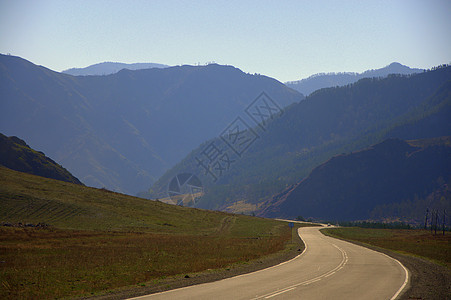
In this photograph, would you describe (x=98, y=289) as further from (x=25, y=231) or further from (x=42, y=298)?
(x=25, y=231)

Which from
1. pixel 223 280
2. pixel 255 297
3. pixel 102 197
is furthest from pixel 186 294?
pixel 102 197

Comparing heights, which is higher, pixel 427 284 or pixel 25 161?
pixel 25 161

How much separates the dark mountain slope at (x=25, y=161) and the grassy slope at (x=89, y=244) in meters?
24.9

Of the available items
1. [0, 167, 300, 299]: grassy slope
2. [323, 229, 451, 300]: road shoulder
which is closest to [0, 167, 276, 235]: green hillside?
[0, 167, 300, 299]: grassy slope

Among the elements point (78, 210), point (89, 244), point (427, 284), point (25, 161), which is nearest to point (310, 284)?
point (427, 284)

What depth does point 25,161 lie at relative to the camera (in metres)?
120

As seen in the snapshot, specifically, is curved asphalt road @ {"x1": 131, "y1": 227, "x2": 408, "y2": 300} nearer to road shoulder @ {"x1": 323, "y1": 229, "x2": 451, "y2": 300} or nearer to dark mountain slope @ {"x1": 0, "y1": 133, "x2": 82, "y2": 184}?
road shoulder @ {"x1": 323, "y1": 229, "x2": 451, "y2": 300}

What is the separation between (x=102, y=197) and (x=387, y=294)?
7735 cm

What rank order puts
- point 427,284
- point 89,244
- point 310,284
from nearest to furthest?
point 310,284
point 427,284
point 89,244

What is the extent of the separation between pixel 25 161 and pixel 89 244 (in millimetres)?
80812

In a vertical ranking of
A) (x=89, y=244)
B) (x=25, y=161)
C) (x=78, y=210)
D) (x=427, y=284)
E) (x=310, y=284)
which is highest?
(x=25, y=161)

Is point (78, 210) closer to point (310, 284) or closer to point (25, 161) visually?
point (25, 161)

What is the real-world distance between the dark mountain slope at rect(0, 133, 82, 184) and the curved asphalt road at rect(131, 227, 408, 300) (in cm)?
9678

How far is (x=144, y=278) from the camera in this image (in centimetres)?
2862
